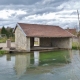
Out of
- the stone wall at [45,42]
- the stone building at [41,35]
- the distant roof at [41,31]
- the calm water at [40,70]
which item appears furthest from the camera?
the stone wall at [45,42]

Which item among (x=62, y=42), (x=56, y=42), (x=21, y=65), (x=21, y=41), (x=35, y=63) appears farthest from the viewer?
(x=56, y=42)

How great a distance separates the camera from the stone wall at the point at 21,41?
2044 centimetres

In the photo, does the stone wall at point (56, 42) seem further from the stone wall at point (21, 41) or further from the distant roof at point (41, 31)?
the stone wall at point (21, 41)

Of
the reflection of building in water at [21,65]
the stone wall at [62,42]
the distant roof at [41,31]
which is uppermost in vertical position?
the distant roof at [41,31]

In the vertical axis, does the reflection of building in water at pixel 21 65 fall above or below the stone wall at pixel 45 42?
below

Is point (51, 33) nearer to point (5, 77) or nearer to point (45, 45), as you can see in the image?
point (45, 45)

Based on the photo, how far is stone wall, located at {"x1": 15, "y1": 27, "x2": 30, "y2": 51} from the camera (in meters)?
20.4

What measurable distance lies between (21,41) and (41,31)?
306 centimetres

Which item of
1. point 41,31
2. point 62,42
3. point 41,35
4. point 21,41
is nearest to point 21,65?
point 21,41

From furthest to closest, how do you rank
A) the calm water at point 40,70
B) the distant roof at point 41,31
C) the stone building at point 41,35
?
1. the distant roof at point 41,31
2. the stone building at point 41,35
3. the calm water at point 40,70

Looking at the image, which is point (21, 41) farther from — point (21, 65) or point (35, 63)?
point (21, 65)

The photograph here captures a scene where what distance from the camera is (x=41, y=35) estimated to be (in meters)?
21.5

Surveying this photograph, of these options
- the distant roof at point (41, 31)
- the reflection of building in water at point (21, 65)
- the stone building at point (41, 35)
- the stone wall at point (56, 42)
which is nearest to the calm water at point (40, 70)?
the reflection of building in water at point (21, 65)

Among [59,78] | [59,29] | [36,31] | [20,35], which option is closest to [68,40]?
[59,29]
